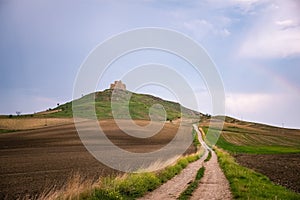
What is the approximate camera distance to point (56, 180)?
2395 centimetres

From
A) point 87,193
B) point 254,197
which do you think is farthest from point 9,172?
point 254,197

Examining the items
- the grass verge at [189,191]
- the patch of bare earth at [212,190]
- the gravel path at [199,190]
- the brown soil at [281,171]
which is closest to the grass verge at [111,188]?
the gravel path at [199,190]

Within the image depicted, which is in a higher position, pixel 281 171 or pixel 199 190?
pixel 199 190

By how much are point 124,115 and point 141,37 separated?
11122 cm

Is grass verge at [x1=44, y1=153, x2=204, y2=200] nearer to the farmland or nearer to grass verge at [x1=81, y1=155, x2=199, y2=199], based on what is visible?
grass verge at [x1=81, y1=155, x2=199, y2=199]

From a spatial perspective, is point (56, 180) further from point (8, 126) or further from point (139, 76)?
point (8, 126)

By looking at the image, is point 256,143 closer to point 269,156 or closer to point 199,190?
point 269,156

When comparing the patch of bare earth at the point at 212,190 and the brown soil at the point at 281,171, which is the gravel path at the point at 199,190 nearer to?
the patch of bare earth at the point at 212,190

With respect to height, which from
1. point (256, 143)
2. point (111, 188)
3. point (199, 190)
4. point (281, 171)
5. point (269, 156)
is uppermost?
point (256, 143)

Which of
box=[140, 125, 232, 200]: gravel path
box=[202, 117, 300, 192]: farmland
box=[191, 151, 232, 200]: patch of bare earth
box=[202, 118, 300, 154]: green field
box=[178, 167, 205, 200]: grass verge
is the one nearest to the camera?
box=[178, 167, 205, 200]: grass verge

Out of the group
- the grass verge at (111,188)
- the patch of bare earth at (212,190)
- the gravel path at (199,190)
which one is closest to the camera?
the grass verge at (111,188)

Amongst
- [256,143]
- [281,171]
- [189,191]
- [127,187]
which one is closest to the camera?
[127,187]

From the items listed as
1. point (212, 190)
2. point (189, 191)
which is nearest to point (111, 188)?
point (189, 191)

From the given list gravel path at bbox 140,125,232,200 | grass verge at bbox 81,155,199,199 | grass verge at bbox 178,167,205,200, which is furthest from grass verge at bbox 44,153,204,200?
grass verge at bbox 178,167,205,200
